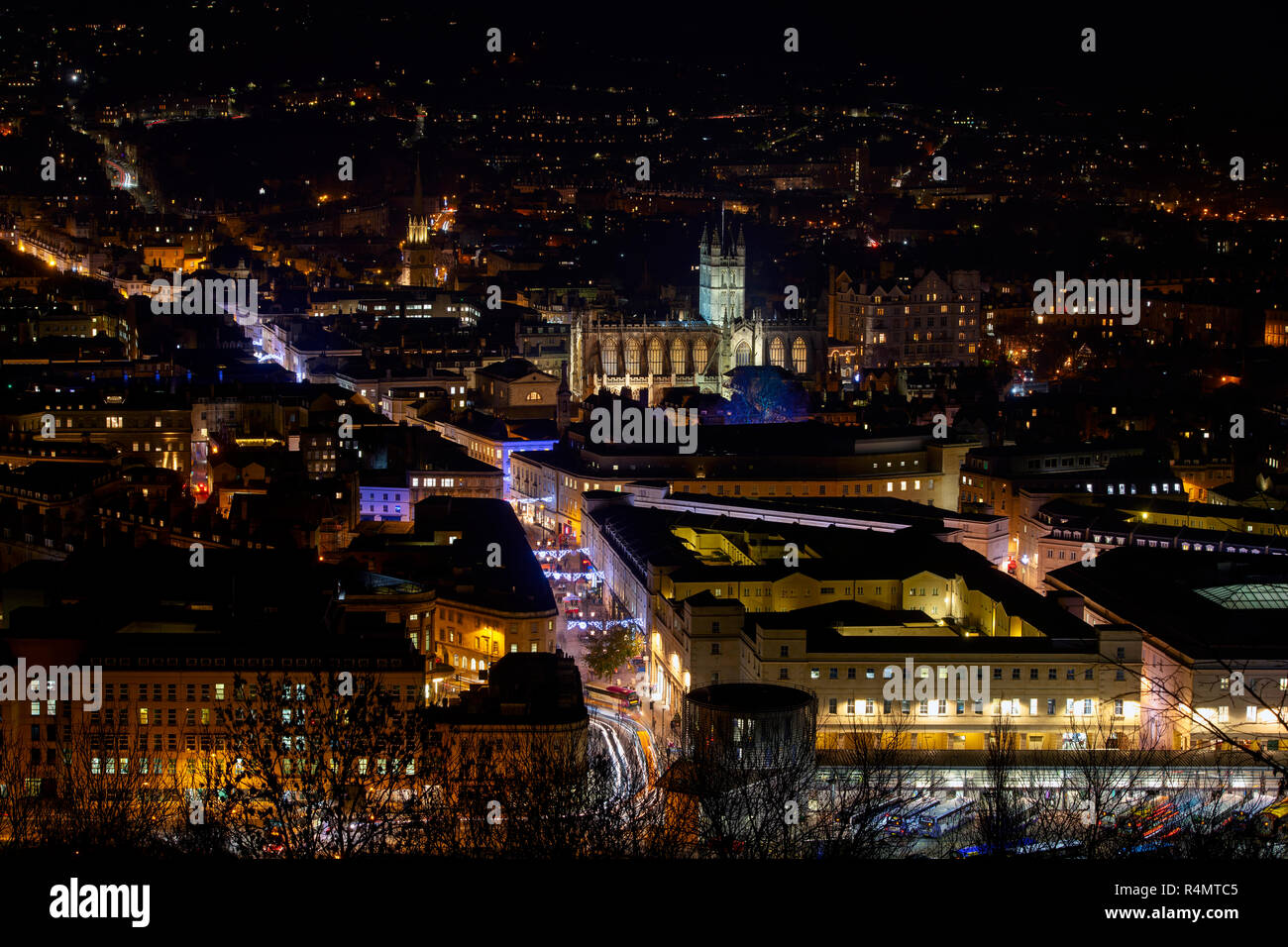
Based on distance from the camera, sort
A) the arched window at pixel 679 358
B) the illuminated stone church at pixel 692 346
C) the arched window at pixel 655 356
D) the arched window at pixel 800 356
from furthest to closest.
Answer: the arched window at pixel 800 356, the arched window at pixel 679 358, the arched window at pixel 655 356, the illuminated stone church at pixel 692 346

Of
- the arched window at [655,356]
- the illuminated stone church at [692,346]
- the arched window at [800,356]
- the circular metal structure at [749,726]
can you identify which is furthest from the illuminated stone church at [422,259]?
the circular metal structure at [749,726]

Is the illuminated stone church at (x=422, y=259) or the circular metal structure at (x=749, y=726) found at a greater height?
the illuminated stone church at (x=422, y=259)

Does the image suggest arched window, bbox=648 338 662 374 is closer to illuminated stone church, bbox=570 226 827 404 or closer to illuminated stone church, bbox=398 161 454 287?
illuminated stone church, bbox=570 226 827 404

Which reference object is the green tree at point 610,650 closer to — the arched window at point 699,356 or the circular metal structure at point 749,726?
the circular metal structure at point 749,726

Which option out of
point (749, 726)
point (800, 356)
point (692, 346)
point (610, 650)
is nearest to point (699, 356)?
point (692, 346)

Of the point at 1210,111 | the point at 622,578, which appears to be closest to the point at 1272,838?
the point at 622,578

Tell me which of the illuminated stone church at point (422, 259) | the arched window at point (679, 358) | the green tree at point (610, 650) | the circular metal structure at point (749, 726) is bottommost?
the circular metal structure at point (749, 726)

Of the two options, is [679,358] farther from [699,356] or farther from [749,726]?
[749,726]
